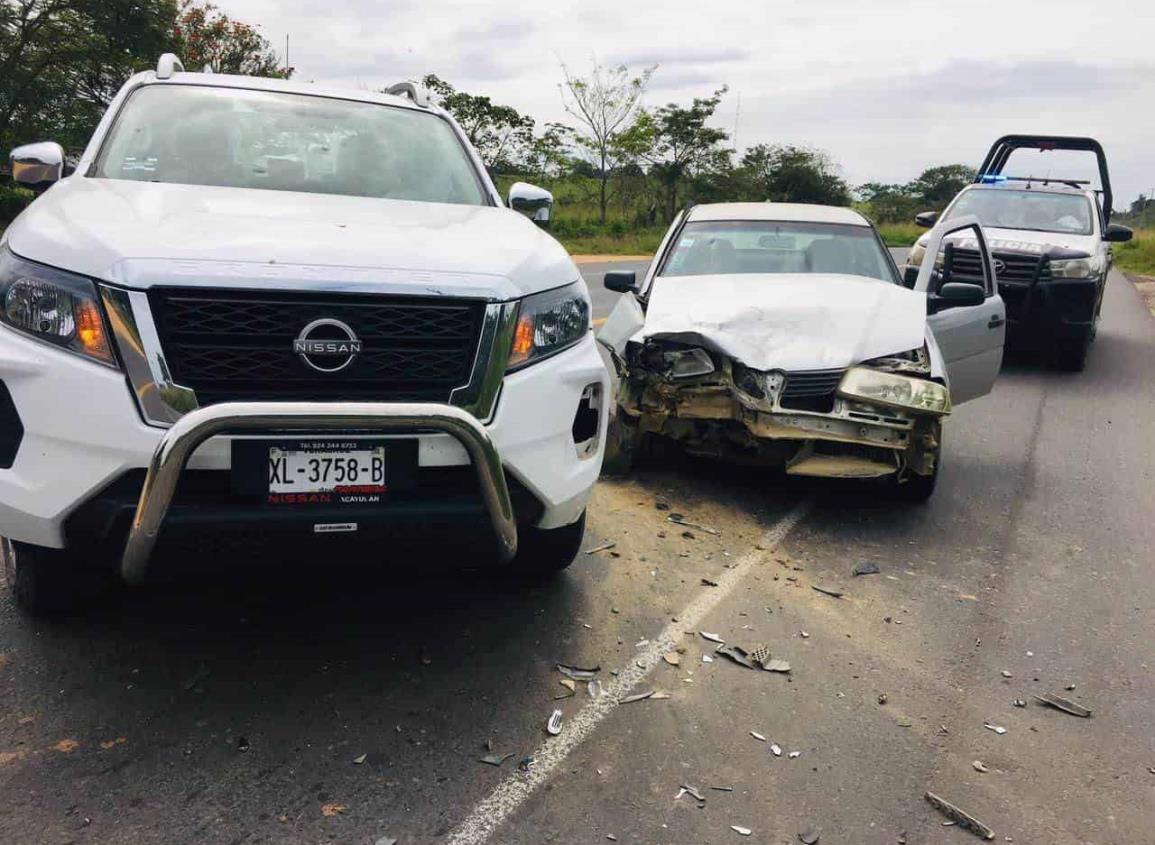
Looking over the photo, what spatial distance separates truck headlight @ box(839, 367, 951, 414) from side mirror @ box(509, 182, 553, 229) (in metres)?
1.71

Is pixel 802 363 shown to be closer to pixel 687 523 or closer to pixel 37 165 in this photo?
pixel 687 523

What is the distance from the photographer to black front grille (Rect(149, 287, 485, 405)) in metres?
2.83

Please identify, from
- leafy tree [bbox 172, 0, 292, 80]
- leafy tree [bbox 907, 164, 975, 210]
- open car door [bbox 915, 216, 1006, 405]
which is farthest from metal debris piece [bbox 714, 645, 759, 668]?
leafy tree [bbox 907, 164, 975, 210]

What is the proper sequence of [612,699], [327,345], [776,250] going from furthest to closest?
[776,250], [612,699], [327,345]

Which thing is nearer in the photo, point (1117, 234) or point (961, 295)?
point (961, 295)

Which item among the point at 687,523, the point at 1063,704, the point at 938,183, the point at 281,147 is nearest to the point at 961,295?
the point at 687,523

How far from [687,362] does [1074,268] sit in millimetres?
6527

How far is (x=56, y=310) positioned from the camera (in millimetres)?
2826

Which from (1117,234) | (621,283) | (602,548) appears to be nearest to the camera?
(602,548)

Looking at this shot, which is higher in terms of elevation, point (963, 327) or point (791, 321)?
point (791, 321)

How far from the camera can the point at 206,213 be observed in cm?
330

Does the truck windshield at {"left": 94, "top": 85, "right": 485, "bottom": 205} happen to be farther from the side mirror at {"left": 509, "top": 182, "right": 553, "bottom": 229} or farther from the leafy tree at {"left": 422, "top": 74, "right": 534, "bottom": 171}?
the leafy tree at {"left": 422, "top": 74, "right": 534, "bottom": 171}

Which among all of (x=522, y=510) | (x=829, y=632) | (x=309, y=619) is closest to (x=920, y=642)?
(x=829, y=632)

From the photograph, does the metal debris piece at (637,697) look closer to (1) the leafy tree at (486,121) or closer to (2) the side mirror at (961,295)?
(2) the side mirror at (961,295)
